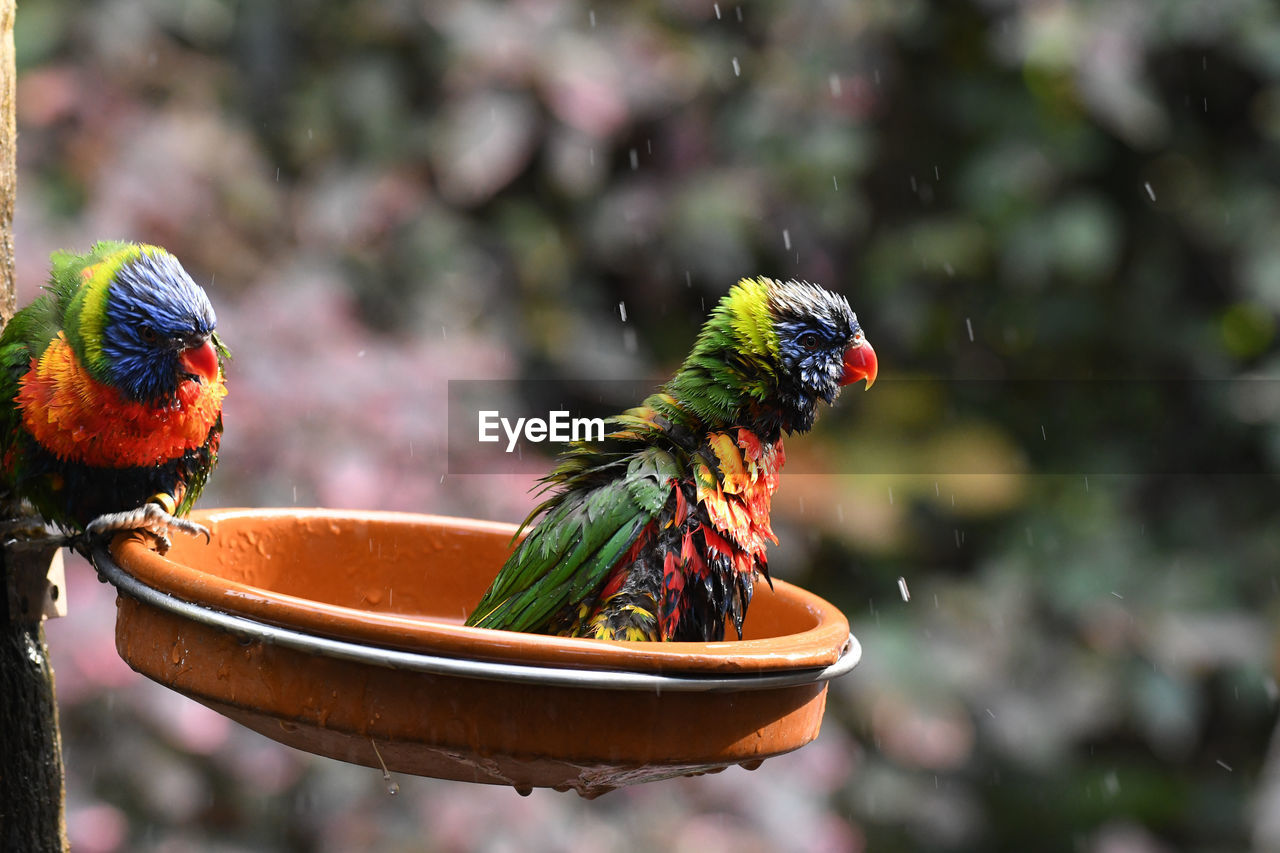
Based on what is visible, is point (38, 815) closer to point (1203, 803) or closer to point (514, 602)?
point (514, 602)

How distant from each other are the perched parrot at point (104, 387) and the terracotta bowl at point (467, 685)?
0.30 metres

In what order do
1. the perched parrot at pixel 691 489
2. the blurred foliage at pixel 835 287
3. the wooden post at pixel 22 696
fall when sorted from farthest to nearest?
the blurred foliage at pixel 835 287
the wooden post at pixel 22 696
the perched parrot at pixel 691 489

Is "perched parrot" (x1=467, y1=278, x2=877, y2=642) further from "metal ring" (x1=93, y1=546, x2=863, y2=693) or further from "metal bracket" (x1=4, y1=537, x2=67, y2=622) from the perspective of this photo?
"metal bracket" (x1=4, y1=537, x2=67, y2=622)

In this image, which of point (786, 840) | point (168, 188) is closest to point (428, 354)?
point (168, 188)

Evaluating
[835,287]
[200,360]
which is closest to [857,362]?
[200,360]

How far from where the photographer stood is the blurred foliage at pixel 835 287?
8.39 ft

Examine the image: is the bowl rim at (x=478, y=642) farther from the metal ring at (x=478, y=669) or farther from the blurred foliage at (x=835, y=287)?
the blurred foliage at (x=835, y=287)

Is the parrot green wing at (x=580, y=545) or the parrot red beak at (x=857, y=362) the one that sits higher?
the parrot red beak at (x=857, y=362)

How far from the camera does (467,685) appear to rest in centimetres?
113

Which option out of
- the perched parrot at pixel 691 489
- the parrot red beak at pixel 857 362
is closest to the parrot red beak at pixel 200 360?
the perched parrot at pixel 691 489

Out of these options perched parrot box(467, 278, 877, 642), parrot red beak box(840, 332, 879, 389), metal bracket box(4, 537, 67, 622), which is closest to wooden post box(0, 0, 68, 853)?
metal bracket box(4, 537, 67, 622)

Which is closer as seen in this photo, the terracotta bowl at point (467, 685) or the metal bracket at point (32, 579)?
the terracotta bowl at point (467, 685)

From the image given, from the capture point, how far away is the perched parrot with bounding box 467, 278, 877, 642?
4.66 feet

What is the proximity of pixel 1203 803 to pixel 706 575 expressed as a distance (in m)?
3.14
